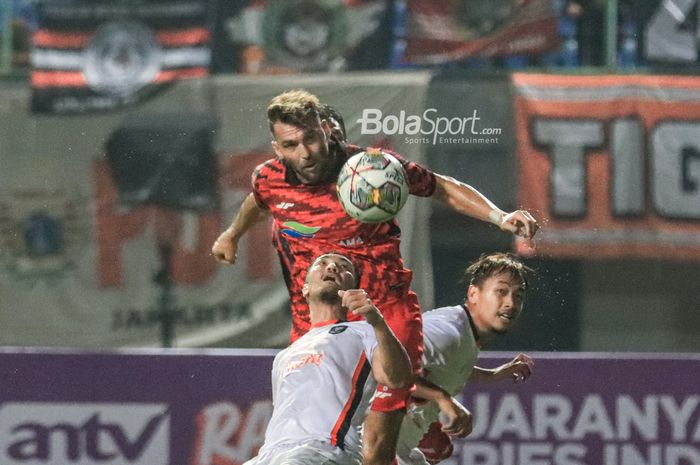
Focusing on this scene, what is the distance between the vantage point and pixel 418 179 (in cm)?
703

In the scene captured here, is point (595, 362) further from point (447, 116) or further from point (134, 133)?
point (134, 133)

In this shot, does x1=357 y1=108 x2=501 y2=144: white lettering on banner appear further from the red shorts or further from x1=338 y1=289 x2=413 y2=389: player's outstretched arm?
x1=338 y1=289 x2=413 y2=389: player's outstretched arm

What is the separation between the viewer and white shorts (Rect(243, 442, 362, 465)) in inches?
229

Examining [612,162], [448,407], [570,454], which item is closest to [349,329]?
[448,407]

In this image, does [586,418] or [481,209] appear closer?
[481,209]

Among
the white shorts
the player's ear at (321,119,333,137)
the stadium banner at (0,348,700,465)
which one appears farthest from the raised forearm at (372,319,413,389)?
the stadium banner at (0,348,700,465)

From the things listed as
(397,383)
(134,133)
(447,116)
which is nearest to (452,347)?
(397,383)

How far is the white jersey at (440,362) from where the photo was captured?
712cm

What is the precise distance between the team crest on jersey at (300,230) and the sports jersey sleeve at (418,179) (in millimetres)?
443

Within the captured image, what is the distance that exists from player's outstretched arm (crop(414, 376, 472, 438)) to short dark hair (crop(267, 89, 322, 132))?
1153mm

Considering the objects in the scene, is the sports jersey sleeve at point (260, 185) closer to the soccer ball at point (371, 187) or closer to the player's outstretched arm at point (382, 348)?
the soccer ball at point (371, 187)

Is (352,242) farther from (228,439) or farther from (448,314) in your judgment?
(228,439)

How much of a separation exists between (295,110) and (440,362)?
135 cm

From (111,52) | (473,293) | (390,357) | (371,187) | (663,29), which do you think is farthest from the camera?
(111,52)
